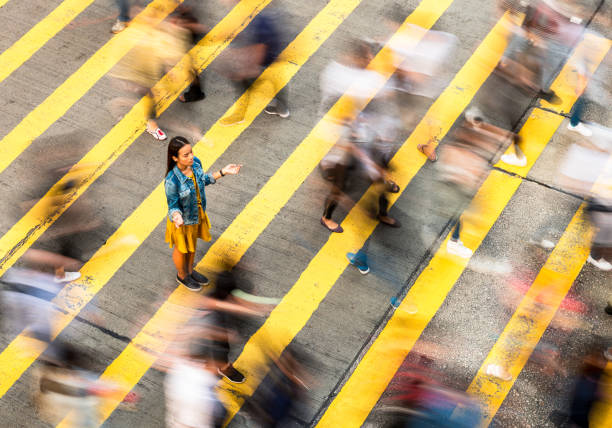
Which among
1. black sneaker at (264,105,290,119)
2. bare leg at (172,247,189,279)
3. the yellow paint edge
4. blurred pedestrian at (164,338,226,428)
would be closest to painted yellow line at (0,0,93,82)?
the yellow paint edge

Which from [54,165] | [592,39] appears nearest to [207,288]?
[54,165]

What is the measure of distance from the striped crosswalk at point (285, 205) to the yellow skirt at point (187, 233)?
0.83 m

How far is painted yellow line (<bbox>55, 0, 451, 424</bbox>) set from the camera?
7.48 m

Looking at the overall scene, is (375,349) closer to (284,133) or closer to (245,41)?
(284,133)

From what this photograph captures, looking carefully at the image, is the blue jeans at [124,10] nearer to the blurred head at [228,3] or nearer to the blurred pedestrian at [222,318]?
the blurred head at [228,3]

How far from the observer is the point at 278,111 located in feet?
31.7

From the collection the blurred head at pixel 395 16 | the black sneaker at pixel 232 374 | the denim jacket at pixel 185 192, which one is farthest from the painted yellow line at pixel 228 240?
the denim jacket at pixel 185 192

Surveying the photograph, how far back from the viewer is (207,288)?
319 inches

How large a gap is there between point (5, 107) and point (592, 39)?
8255mm

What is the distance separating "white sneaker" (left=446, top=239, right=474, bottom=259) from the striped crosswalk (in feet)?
0.19

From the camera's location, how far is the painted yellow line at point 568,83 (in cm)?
926

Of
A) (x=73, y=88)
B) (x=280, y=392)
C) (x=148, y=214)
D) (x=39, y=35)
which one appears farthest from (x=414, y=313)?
(x=39, y=35)

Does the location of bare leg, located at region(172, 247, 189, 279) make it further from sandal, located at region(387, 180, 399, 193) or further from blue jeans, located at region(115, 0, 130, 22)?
blue jeans, located at region(115, 0, 130, 22)

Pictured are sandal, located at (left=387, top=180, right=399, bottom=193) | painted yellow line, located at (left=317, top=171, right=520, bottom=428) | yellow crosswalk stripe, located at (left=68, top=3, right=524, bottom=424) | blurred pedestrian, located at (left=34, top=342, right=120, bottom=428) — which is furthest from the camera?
sandal, located at (left=387, top=180, right=399, bottom=193)
